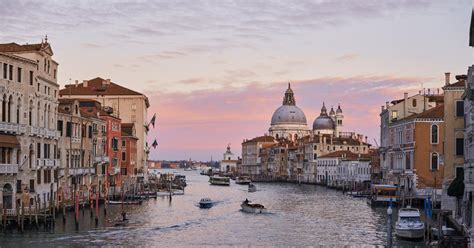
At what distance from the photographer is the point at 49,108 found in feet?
115

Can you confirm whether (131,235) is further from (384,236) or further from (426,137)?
(426,137)

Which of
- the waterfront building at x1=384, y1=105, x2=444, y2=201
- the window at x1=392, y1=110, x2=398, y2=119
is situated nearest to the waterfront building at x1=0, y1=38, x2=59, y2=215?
the waterfront building at x1=384, y1=105, x2=444, y2=201

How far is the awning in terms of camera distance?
95.3ft

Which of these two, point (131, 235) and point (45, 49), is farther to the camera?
point (45, 49)

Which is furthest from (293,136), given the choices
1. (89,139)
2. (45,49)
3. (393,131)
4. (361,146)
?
(45,49)

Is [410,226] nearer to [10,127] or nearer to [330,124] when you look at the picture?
[10,127]

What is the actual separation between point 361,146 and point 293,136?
42563 mm

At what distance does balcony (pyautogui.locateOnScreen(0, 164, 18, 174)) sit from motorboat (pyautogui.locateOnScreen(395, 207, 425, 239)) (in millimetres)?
14670

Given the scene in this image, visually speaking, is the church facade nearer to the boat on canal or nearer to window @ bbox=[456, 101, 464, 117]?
the boat on canal

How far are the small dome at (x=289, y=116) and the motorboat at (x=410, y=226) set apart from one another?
12045 cm

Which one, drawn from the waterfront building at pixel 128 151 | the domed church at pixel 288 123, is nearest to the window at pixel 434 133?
the waterfront building at pixel 128 151

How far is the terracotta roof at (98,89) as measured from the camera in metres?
64.2

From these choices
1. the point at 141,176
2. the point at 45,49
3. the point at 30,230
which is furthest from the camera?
the point at 141,176

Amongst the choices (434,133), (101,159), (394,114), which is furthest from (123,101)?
(434,133)
